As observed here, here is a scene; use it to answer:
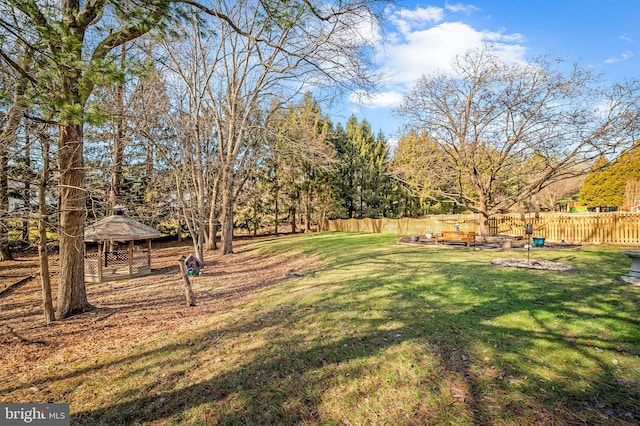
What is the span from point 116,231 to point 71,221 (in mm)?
6379

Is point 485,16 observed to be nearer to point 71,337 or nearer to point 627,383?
point 627,383

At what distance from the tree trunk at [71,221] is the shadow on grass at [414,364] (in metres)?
3.15

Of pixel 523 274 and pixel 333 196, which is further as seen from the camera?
pixel 333 196

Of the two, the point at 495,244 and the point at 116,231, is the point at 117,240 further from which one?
the point at 495,244

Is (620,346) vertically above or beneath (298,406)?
above

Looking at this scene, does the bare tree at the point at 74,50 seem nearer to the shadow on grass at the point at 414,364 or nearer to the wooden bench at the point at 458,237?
the shadow on grass at the point at 414,364

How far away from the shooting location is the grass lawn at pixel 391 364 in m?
3.07

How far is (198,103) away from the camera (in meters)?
14.8

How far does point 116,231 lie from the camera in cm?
1222

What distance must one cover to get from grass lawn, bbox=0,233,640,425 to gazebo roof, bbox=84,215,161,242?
7.82m

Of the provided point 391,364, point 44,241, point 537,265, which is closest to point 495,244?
point 537,265

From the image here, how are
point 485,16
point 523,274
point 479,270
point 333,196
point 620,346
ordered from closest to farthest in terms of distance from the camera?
point 620,346
point 523,274
point 479,270
point 485,16
point 333,196

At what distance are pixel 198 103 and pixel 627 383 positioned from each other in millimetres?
16432

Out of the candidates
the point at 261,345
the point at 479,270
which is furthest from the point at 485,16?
the point at 261,345
